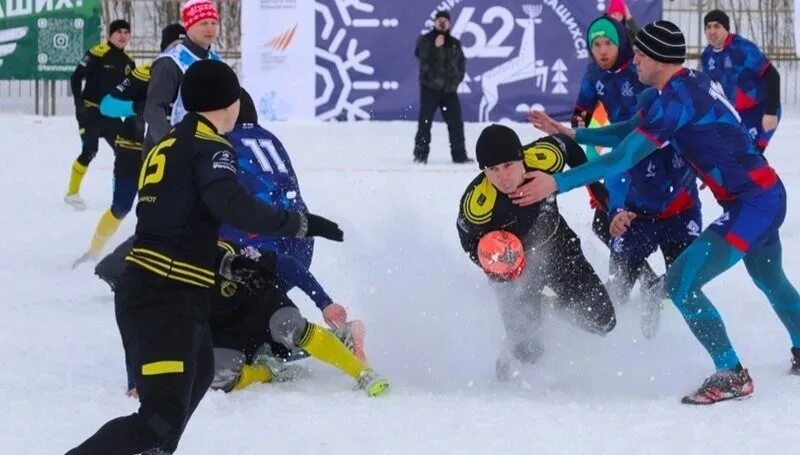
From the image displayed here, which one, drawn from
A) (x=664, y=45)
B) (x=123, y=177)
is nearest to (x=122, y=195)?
(x=123, y=177)

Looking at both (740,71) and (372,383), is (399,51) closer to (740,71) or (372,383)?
(740,71)

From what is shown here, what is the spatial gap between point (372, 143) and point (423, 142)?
5.62ft

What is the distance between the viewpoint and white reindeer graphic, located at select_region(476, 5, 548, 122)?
17656 mm

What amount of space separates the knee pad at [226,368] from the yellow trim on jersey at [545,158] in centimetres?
149

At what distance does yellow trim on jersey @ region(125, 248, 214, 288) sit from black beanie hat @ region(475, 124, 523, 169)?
1.75m

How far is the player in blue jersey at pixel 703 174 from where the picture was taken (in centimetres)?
584

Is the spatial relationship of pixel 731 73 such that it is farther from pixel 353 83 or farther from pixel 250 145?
pixel 353 83

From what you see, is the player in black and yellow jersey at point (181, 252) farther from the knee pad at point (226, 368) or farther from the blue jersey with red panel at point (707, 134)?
the blue jersey with red panel at point (707, 134)

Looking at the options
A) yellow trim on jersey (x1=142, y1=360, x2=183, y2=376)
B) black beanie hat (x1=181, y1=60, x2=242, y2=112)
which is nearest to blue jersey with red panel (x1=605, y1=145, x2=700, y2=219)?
black beanie hat (x1=181, y1=60, x2=242, y2=112)

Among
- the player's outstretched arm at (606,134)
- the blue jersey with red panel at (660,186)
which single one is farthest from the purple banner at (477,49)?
the player's outstretched arm at (606,134)

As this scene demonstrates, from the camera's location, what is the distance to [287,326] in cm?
614

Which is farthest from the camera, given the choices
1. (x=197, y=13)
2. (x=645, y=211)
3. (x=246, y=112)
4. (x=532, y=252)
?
(x=197, y=13)

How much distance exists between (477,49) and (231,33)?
4.54 meters

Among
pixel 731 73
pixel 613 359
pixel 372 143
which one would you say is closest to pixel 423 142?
pixel 372 143
